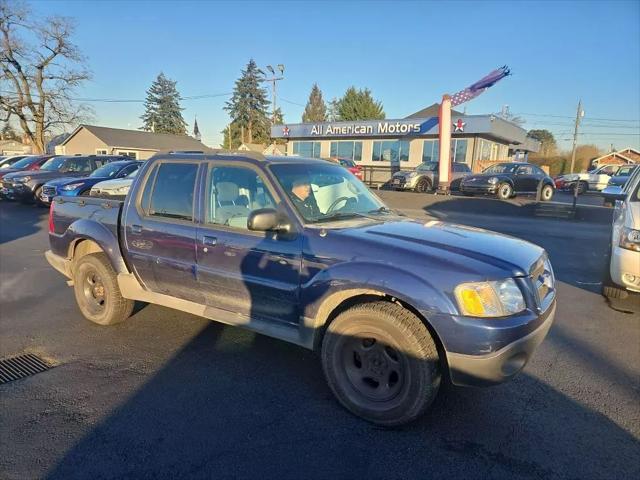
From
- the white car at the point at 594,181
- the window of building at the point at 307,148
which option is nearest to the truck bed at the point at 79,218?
the white car at the point at 594,181

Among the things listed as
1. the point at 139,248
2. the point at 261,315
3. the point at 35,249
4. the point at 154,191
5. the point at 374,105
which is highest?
the point at 374,105

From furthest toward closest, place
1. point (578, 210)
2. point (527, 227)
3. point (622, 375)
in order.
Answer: point (578, 210)
point (527, 227)
point (622, 375)

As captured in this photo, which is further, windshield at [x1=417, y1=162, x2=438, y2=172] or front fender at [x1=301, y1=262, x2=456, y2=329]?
windshield at [x1=417, y1=162, x2=438, y2=172]

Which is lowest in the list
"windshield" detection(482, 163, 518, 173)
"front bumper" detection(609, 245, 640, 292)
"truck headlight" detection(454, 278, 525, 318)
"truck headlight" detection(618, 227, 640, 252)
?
"front bumper" detection(609, 245, 640, 292)

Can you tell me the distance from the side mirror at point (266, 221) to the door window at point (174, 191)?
0.96 m

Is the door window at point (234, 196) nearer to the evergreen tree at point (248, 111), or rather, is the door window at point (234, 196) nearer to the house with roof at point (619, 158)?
the house with roof at point (619, 158)

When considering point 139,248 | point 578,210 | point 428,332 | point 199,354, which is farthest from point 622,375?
point 578,210

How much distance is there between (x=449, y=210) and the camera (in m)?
16.0

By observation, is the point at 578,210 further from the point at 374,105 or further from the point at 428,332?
the point at 374,105

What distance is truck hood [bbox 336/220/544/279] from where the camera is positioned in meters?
2.63

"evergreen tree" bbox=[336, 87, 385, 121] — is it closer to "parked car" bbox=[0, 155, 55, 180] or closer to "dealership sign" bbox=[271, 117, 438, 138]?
"dealership sign" bbox=[271, 117, 438, 138]

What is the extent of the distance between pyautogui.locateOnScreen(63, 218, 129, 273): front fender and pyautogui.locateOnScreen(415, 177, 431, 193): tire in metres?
19.3

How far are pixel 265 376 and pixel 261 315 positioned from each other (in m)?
0.56

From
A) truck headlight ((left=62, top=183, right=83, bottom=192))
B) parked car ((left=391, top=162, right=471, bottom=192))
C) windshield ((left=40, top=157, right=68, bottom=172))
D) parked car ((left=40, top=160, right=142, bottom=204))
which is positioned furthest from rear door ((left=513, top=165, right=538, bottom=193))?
windshield ((left=40, top=157, right=68, bottom=172))
